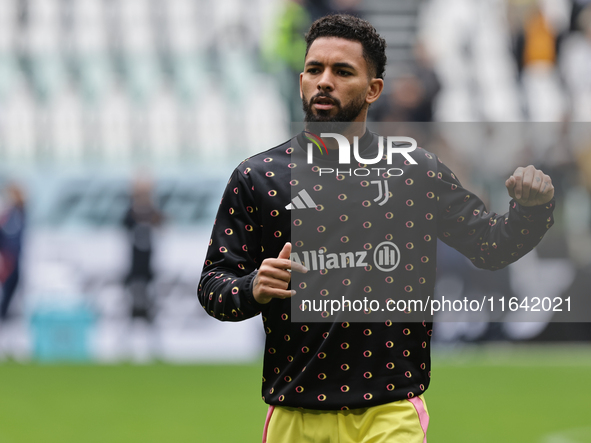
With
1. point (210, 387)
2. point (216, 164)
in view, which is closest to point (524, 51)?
point (216, 164)

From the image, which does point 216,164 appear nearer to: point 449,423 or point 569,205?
point 569,205

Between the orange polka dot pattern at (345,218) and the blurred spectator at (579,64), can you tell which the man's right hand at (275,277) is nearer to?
the orange polka dot pattern at (345,218)

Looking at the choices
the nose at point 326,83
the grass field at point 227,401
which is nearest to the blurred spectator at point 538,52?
the grass field at point 227,401

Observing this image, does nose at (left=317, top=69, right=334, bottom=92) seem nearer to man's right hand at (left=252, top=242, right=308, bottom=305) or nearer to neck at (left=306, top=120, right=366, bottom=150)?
neck at (left=306, top=120, right=366, bottom=150)

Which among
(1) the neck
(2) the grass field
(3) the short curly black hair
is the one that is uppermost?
(3) the short curly black hair

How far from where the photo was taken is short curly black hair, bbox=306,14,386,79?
2990 millimetres

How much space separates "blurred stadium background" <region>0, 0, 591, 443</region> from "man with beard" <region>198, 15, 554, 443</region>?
533cm

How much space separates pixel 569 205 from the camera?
462 inches

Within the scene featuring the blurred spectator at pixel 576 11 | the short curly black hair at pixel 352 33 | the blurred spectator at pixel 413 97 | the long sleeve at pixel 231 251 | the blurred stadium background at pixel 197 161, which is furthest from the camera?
the blurred spectator at pixel 576 11

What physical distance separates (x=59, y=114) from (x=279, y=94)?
3.24 m

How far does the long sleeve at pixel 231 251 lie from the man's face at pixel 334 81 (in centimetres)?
34

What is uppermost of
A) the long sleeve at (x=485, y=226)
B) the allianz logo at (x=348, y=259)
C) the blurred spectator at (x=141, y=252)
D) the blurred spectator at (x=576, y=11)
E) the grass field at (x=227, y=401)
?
the blurred spectator at (x=576, y=11)

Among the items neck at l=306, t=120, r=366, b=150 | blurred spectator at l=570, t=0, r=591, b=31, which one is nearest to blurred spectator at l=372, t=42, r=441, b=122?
blurred spectator at l=570, t=0, r=591, b=31

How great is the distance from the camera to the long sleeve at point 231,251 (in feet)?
8.92
